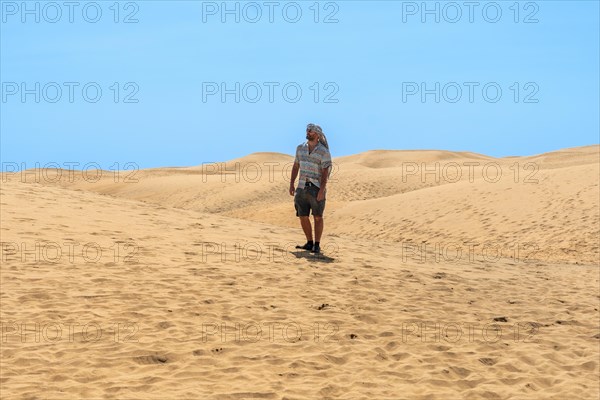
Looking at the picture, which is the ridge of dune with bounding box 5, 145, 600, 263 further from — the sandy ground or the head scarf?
the head scarf

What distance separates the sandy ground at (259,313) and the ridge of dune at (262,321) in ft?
0.08

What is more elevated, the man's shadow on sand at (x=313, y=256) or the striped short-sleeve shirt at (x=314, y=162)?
the striped short-sleeve shirt at (x=314, y=162)

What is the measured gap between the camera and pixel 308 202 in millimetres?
11617

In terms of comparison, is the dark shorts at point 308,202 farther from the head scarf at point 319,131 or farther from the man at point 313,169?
the head scarf at point 319,131

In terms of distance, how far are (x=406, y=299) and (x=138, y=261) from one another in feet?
12.2

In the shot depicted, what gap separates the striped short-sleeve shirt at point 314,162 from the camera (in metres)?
11.3

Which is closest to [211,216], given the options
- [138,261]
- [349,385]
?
[138,261]

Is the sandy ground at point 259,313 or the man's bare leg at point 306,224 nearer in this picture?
the sandy ground at point 259,313

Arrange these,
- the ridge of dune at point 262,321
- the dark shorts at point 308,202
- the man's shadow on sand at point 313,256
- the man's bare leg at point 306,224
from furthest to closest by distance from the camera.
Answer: the man's shadow on sand at point 313,256 → the man's bare leg at point 306,224 → the dark shorts at point 308,202 → the ridge of dune at point 262,321

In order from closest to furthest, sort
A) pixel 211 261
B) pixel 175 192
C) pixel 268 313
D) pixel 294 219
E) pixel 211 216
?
1. pixel 268 313
2. pixel 211 261
3. pixel 211 216
4. pixel 294 219
5. pixel 175 192

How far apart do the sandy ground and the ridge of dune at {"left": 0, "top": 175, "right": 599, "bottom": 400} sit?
1.0 inches

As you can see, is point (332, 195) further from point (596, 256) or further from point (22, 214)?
point (22, 214)

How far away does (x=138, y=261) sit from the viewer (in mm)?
10984

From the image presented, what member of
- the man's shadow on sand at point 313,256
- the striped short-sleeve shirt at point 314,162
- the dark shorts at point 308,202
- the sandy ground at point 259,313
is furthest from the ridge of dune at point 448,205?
the striped short-sleeve shirt at point 314,162
